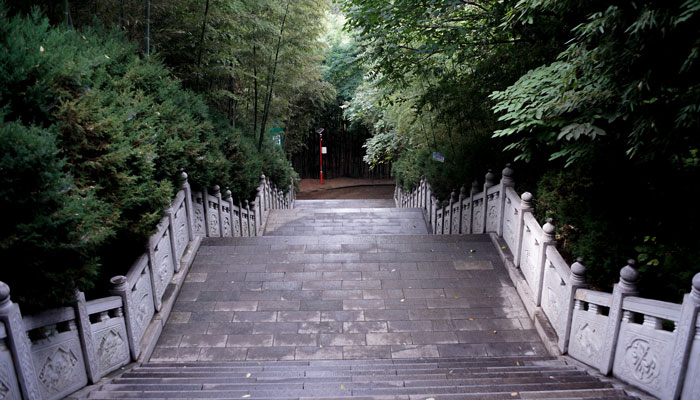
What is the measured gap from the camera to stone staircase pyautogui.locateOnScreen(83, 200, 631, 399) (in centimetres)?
325

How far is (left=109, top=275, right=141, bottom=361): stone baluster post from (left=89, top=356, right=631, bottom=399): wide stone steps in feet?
0.64

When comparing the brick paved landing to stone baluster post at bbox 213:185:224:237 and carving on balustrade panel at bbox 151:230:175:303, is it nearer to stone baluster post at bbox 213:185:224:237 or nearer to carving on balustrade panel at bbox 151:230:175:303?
carving on balustrade panel at bbox 151:230:175:303

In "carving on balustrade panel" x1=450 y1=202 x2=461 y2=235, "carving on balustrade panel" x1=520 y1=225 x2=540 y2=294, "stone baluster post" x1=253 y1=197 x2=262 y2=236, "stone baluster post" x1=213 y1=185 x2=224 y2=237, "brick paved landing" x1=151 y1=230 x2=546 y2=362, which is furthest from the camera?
"stone baluster post" x1=253 y1=197 x2=262 y2=236

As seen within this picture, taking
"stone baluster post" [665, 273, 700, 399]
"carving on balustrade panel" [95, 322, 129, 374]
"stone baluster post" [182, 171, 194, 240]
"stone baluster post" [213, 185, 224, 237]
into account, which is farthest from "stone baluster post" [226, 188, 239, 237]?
"stone baluster post" [665, 273, 700, 399]

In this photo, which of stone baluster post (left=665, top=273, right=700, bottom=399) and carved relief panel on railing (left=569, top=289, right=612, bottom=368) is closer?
stone baluster post (left=665, top=273, right=700, bottom=399)

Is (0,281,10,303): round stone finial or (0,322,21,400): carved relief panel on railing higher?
(0,281,10,303): round stone finial

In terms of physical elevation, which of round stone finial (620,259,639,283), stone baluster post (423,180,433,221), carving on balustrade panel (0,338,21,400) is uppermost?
round stone finial (620,259,639,283)

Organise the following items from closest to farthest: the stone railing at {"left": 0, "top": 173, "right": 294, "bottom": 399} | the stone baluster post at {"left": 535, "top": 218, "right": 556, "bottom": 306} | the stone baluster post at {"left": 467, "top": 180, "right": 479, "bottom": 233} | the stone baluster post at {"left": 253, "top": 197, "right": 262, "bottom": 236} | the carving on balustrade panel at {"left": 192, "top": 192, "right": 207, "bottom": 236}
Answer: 1. the stone railing at {"left": 0, "top": 173, "right": 294, "bottom": 399}
2. the stone baluster post at {"left": 535, "top": 218, "right": 556, "bottom": 306}
3. the carving on balustrade panel at {"left": 192, "top": 192, "right": 207, "bottom": 236}
4. the stone baluster post at {"left": 467, "top": 180, "right": 479, "bottom": 233}
5. the stone baluster post at {"left": 253, "top": 197, "right": 262, "bottom": 236}

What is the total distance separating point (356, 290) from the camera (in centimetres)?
520

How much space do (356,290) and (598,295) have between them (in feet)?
8.68

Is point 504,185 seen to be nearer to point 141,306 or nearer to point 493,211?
point 493,211

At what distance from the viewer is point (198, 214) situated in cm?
656

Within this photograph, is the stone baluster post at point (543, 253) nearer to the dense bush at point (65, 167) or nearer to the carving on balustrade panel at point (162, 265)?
the dense bush at point (65, 167)

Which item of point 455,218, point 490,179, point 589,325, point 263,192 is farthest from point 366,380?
point 263,192
